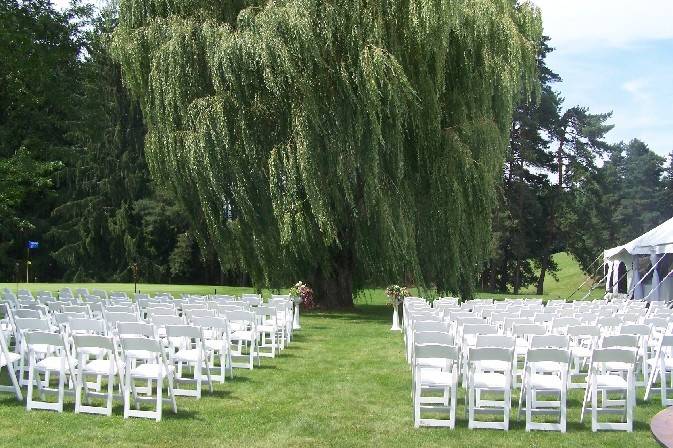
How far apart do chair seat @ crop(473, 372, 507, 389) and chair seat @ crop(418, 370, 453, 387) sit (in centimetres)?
24

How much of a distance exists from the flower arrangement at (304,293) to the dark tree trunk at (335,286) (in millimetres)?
386

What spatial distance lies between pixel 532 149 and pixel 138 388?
39.6m

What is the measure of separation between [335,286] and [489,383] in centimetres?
1330

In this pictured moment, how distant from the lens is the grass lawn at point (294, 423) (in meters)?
6.17

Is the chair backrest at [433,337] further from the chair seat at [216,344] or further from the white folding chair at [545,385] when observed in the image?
the chair seat at [216,344]

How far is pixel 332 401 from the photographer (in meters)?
7.84

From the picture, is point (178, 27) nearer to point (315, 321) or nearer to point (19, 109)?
point (19, 109)

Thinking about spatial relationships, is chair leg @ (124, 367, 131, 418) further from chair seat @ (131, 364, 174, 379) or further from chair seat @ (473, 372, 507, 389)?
chair seat @ (473, 372, 507, 389)

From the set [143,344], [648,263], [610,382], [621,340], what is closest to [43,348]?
[143,344]

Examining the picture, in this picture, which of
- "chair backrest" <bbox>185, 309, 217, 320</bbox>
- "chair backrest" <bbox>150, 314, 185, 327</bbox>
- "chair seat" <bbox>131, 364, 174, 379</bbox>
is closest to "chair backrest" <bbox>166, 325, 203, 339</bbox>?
"chair seat" <bbox>131, 364, 174, 379</bbox>

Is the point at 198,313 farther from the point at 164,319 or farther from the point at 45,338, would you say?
the point at 45,338

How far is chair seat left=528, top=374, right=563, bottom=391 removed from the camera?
672 centimetres

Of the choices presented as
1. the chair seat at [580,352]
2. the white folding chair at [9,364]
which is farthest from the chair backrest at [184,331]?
the chair seat at [580,352]

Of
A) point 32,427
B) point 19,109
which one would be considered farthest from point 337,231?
point 32,427
